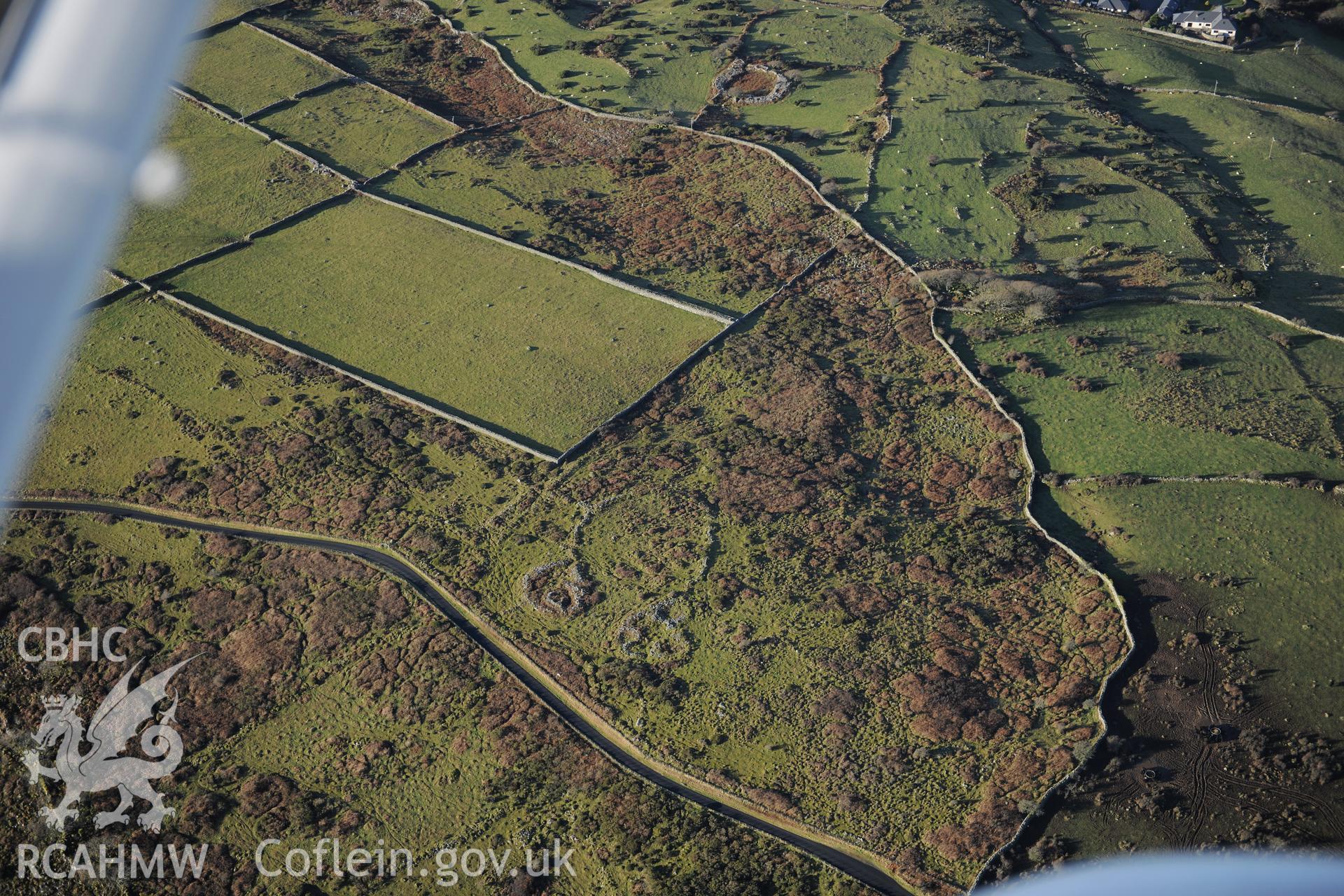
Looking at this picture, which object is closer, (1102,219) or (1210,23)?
(1102,219)

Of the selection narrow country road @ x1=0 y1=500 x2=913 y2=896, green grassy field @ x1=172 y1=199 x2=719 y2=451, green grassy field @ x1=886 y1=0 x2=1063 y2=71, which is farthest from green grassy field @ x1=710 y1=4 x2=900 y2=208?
narrow country road @ x1=0 y1=500 x2=913 y2=896

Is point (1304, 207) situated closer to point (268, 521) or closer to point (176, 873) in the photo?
point (268, 521)

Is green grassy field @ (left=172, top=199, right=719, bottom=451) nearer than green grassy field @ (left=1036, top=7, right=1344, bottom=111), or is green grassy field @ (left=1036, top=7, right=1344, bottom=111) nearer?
green grassy field @ (left=172, top=199, right=719, bottom=451)

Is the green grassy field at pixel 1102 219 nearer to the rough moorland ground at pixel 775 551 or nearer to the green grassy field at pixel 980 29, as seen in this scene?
the rough moorland ground at pixel 775 551

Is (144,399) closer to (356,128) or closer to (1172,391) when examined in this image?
(356,128)

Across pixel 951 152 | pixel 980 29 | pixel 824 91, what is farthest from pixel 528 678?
pixel 980 29

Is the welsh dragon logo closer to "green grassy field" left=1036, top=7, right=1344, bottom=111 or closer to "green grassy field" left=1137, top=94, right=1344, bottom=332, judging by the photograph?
"green grassy field" left=1137, top=94, right=1344, bottom=332
